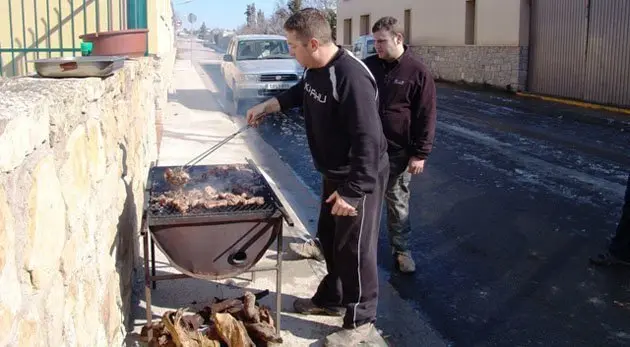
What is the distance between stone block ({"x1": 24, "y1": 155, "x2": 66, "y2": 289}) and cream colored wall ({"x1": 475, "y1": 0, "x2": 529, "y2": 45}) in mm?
20160

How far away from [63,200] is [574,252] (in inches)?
179

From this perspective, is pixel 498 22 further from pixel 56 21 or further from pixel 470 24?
pixel 56 21

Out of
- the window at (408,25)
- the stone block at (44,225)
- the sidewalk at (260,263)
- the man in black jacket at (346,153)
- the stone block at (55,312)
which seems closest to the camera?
the stone block at (44,225)

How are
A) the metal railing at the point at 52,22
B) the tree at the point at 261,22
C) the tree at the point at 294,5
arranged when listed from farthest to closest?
1. the tree at the point at 261,22
2. the tree at the point at 294,5
3. the metal railing at the point at 52,22

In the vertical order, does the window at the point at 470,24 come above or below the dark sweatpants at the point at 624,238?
above

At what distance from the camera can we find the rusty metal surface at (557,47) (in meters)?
17.9

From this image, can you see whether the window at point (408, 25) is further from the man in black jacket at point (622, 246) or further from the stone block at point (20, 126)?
the stone block at point (20, 126)

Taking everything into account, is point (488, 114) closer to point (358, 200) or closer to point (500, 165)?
point (500, 165)

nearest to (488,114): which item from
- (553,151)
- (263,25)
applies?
(553,151)

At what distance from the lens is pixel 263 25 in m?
66.5

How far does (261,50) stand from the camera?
17.1 metres

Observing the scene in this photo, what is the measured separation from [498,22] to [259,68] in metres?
9.94

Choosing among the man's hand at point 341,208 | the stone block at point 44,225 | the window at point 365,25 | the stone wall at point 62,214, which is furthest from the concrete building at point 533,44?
the stone block at point 44,225

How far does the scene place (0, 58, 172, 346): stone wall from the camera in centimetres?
172
